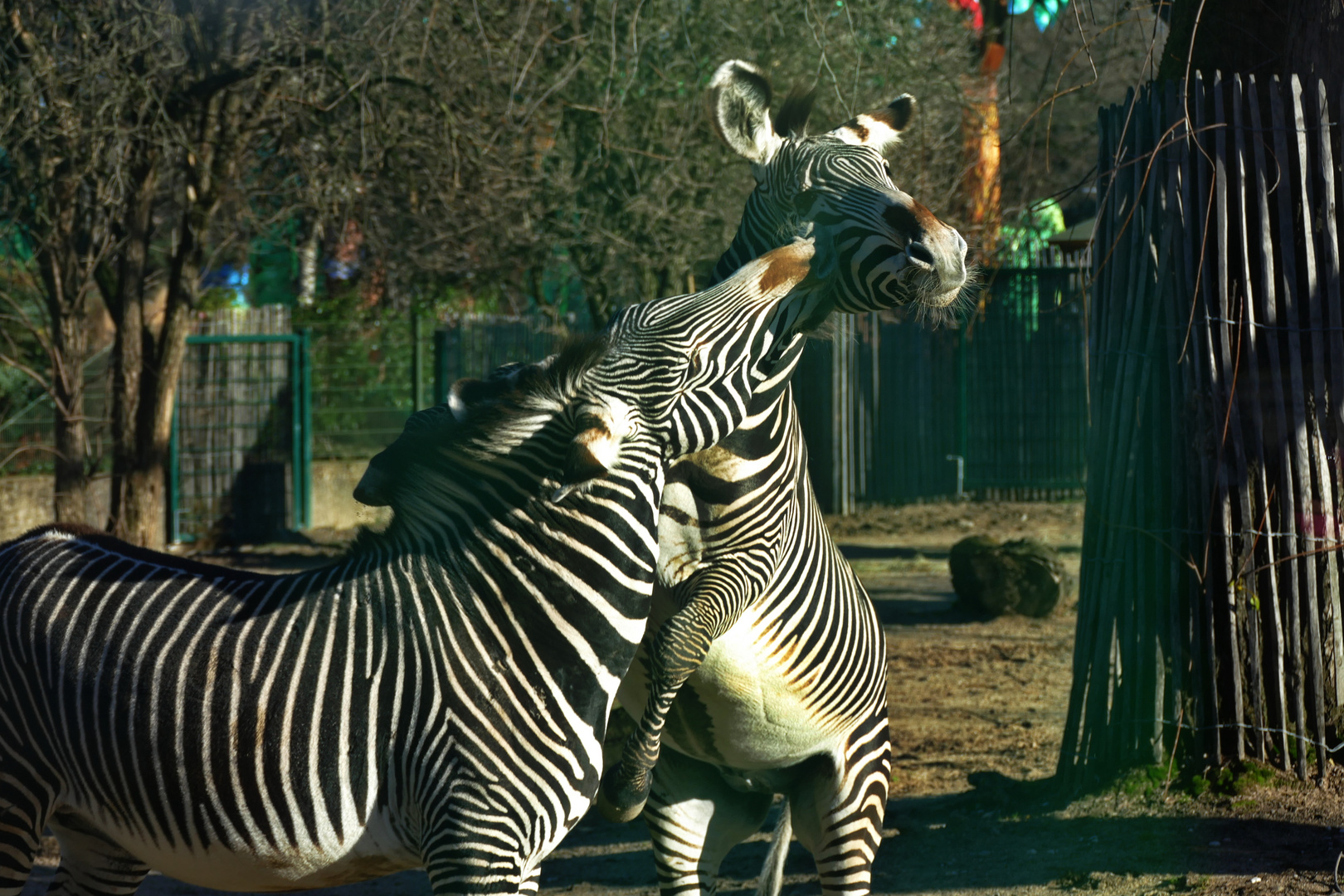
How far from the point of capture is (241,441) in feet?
48.3

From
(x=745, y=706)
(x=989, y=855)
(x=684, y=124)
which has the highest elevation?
(x=684, y=124)

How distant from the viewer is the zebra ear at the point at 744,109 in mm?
3781

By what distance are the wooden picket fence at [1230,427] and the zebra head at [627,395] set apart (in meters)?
2.32

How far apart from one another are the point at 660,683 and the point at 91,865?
142 centimetres

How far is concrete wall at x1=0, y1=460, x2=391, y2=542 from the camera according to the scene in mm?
12062

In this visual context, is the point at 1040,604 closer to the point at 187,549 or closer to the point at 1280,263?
the point at 1280,263

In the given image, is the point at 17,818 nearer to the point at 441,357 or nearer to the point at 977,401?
the point at 441,357

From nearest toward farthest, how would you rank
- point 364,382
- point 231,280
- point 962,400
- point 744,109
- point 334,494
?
point 744,109 → point 334,494 → point 962,400 → point 364,382 → point 231,280

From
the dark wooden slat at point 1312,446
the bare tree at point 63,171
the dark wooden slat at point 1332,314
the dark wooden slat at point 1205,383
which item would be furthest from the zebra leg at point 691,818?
the bare tree at point 63,171

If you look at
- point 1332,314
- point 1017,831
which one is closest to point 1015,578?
point 1017,831

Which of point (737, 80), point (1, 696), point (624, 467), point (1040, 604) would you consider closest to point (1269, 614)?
point (737, 80)

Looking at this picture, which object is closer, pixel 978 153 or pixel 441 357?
pixel 978 153

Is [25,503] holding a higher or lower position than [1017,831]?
higher

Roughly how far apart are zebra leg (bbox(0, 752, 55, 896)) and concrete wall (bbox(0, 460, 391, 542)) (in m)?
7.44
